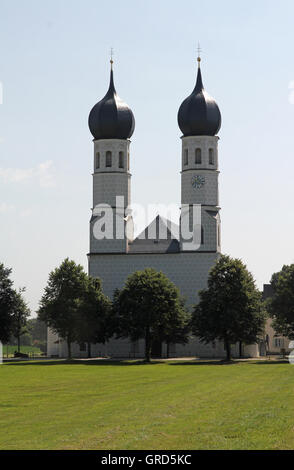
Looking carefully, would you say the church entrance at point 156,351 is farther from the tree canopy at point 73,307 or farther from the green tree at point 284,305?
the green tree at point 284,305

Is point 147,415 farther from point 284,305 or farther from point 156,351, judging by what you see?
point 156,351

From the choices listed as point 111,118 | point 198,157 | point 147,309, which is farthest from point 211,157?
point 147,309

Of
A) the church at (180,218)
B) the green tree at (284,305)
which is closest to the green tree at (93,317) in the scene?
A: the church at (180,218)

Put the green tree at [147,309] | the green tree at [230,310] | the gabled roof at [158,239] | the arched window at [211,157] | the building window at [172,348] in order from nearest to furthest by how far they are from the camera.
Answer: the green tree at [230,310], the green tree at [147,309], the building window at [172,348], the gabled roof at [158,239], the arched window at [211,157]

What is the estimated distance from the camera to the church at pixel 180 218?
83250mm

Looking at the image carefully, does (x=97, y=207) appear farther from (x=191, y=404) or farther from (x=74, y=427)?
(x=74, y=427)

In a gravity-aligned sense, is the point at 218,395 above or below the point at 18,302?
below

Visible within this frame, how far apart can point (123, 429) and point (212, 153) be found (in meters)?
67.8

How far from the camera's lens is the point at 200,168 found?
277 ft

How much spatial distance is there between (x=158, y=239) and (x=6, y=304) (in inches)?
718

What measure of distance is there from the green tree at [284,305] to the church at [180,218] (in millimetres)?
11790
